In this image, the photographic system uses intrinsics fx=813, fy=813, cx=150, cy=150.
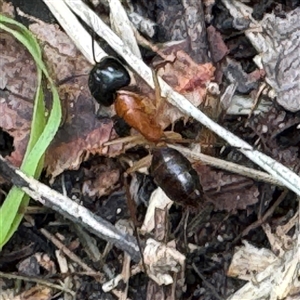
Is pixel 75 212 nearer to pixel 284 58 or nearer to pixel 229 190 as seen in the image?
pixel 229 190

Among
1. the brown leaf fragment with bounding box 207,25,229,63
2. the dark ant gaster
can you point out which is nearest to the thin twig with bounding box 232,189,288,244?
the dark ant gaster

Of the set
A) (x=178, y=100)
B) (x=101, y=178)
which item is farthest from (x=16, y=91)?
(x=178, y=100)

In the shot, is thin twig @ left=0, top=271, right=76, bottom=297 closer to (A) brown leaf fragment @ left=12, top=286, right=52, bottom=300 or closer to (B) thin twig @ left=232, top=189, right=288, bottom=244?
(A) brown leaf fragment @ left=12, top=286, right=52, bottom=300

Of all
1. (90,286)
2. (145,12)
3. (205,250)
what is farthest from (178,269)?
(145,12)

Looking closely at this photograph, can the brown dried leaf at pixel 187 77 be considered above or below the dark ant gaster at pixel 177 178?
above

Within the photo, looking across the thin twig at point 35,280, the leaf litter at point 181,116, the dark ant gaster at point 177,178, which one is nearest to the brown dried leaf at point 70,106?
the leaf litter at point 181,116

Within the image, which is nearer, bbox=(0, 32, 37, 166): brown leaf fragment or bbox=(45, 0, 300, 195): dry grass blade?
bbox=(45, 0, 300, 195): dry grass blade

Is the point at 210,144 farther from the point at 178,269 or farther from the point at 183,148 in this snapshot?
the point at 178,269

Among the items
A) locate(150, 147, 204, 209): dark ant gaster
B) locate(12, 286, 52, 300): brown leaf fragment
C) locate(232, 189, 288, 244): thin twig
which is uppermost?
locate(150, 147, 204, 209): dark ant gaster

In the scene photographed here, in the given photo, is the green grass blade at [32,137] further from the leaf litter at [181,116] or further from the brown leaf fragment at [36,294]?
the brown leaf fragment at [36,294]
